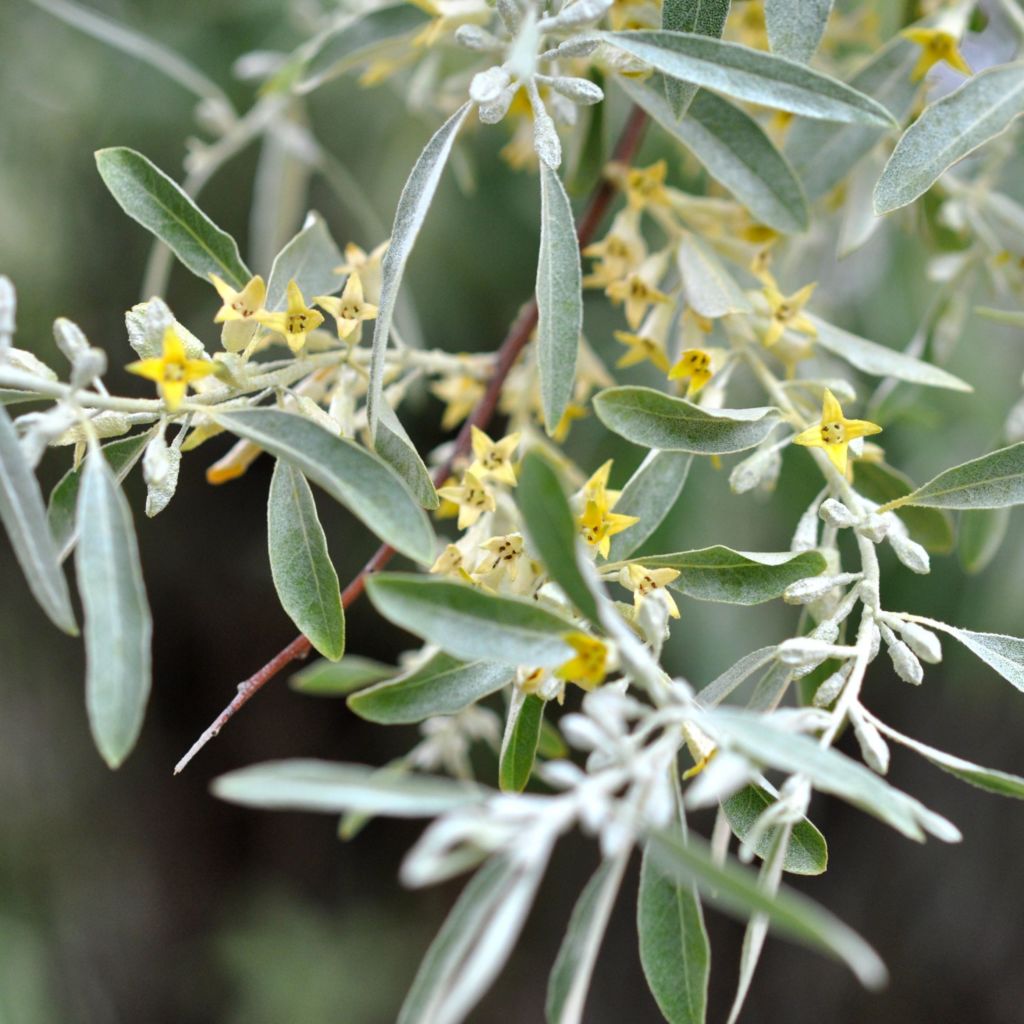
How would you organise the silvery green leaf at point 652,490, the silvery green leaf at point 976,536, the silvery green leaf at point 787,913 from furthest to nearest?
the silvery green leaf at point 976,536 → the silvery green leaf at point 652,490 → the silvery green leaf at point 787,913

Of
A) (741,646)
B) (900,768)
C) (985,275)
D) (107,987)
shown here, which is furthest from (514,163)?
(107,987)

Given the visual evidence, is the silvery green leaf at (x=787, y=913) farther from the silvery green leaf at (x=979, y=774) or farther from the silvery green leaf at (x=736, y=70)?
the silvery green leaf at (x=736, y=70)

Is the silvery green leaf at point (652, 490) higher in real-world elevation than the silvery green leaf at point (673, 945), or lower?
higher

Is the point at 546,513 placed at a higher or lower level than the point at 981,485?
higher

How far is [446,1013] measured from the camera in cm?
32

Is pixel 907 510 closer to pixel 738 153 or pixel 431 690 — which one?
pixel 738 153

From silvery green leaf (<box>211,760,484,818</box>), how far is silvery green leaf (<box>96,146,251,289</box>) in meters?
0.33

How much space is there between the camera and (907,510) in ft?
2.32

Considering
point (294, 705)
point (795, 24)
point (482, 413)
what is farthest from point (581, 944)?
point (294, 705)

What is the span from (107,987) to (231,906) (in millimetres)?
270

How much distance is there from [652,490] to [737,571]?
9 centimetres

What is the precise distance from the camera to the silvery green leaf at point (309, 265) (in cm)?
60

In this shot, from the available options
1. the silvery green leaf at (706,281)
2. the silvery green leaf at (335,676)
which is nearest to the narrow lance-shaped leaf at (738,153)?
the silvery green leaf at (706,281)

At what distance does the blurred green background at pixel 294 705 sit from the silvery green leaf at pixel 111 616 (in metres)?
0.71
